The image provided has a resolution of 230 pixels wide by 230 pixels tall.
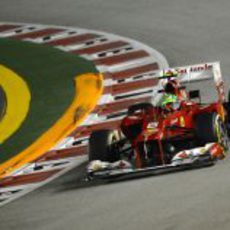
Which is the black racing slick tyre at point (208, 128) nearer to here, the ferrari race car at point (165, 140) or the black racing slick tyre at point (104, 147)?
the ferrari race car at point (165, 140)

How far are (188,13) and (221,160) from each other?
10.2 meters

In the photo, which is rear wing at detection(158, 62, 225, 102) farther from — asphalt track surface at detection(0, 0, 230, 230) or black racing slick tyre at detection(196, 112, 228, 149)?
asphalt track surface at detection(0, 0, 230, 230)

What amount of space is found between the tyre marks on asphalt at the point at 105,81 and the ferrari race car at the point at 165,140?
93cm


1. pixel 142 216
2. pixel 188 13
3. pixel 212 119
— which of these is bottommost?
pixel 142 216

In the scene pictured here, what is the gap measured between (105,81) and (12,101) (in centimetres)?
197

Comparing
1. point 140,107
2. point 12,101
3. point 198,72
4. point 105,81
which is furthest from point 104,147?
point 105,81

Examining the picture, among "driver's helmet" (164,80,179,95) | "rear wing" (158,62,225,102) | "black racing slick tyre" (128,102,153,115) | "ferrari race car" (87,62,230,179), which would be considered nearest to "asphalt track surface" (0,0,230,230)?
"ferrari race car" (87,62,230,179)

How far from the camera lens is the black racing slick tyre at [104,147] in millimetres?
12867

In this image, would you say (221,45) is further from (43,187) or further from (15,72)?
(43,187)

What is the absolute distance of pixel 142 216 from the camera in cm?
1041

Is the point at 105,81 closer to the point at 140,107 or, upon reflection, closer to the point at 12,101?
the point at 12,101

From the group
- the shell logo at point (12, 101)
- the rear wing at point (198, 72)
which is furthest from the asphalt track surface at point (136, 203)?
the shell logo at point (12, 101)

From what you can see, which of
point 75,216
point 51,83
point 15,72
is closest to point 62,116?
point 51,83

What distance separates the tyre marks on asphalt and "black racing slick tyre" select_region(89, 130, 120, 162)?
0.80 meters
